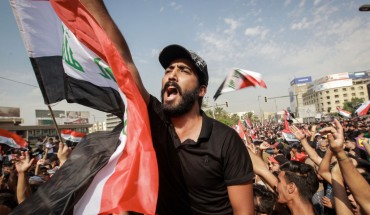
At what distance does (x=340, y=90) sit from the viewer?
12769 cm

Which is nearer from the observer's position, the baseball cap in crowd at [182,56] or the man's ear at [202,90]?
the baseball cap in crowd at [182,56]

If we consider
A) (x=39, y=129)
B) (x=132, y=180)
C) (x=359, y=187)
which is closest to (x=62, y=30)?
(x=132, y=180)

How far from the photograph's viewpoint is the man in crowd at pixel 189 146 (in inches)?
72.8

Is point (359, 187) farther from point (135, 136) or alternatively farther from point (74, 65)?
point (74, 65)

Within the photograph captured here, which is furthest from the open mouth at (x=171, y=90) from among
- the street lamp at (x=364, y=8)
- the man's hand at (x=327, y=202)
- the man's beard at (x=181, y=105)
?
the street lamp at (x=364, y=8)

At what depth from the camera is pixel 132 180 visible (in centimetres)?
178

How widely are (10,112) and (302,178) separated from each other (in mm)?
79213

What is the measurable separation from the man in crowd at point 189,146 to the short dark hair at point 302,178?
1.76 meters

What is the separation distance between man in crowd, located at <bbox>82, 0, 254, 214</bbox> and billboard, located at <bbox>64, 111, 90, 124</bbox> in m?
87.8

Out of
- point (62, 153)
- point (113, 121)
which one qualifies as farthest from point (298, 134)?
point (113, 121)

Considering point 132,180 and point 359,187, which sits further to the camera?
point 359,187

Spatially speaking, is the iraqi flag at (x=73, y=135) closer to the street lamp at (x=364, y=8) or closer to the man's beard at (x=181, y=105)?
the man's beard at (x=181, y=105)

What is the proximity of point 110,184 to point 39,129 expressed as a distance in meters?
74.7

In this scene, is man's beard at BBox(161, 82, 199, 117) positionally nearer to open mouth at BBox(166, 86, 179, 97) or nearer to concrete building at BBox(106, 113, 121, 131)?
open mouth at BBox(166, 86, 179, 97)
